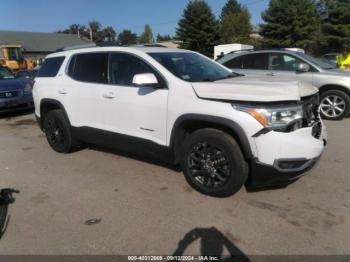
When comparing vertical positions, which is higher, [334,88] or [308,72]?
[308,72]

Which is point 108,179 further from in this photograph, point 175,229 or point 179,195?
Answer: point 175,229

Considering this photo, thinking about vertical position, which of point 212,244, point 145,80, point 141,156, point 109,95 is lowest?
point 212,244

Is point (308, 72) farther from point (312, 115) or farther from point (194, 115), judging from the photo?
point (194, 115)

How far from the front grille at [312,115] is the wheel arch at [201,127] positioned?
72cm

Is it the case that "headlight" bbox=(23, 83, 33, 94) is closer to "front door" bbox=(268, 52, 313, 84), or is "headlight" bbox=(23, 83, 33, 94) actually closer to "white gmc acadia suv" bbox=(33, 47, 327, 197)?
"white gmc acadia suv" bbox=(33, 47, 327, 197)

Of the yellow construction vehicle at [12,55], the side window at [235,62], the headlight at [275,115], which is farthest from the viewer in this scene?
the yellow construction vehicle at [12,55]

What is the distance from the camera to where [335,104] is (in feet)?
26.4

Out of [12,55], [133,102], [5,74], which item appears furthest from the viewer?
[12,55]

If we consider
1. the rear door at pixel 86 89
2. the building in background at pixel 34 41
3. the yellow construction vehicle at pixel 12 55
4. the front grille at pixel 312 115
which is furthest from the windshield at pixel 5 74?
the building in background at pixel 34 41

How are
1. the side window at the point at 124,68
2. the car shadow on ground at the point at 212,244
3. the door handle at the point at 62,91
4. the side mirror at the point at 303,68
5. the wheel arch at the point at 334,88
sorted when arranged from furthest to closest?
the side mirror at the point at 303,68
the wheel arch at the point at 334,88
the door handle at the point at 62,91
the side window at the point at 124,68
the car shadow on ground at the point at 212,244

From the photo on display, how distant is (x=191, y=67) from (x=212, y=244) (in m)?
2.42

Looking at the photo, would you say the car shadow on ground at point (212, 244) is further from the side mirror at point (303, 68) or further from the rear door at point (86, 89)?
the side mirror at point (303, 68)

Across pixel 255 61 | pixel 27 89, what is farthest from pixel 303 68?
pixel 27 89

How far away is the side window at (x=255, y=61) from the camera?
8.75m
